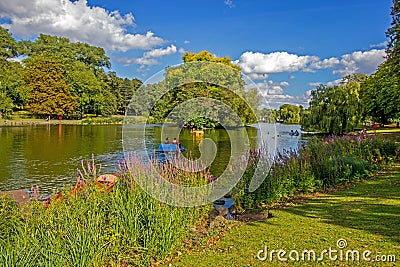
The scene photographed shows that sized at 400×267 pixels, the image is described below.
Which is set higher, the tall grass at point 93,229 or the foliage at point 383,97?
the foliage at point 383,97

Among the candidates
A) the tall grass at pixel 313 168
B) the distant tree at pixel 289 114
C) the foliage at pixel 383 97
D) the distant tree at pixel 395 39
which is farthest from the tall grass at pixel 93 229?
the distant tree at pixel 289 114

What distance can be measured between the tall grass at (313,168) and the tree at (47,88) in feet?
170

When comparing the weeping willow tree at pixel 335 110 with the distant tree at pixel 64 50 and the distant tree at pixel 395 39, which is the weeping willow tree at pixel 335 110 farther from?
the distant tree at pixel 64 50

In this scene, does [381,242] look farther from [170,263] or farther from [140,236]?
[140,236]

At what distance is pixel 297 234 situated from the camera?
17.5 feet

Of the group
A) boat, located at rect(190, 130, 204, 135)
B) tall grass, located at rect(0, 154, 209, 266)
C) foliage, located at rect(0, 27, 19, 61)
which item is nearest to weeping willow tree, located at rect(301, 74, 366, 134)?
boat, located at rect(190, 130, 204, 135)

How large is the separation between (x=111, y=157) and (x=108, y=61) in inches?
2211

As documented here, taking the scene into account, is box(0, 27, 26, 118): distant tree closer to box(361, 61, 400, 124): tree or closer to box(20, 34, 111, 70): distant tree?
box(20, 34, 111, 70): distant tree

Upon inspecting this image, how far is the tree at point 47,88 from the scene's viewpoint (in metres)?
54.2

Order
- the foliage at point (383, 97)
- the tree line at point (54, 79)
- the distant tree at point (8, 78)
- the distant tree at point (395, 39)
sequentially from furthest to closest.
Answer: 1. the tree line at point (54, 79)
2. the distant tree at point (8, 78)
3. the foliage at point (383, 97)
4. the distant tree at point (395, 39)

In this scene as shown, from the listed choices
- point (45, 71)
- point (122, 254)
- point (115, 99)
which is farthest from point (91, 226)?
point (115, 99)

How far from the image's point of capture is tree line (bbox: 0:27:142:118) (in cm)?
5369

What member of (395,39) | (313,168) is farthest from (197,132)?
(313,168)

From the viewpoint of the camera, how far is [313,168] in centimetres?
945
